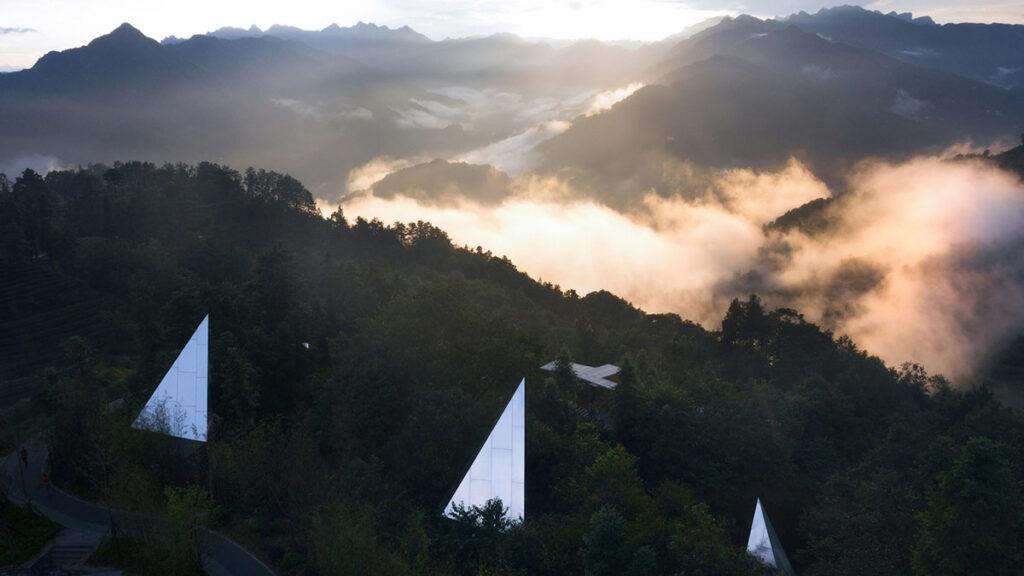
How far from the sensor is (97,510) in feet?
75.0

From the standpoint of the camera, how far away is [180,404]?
21859 millimetres

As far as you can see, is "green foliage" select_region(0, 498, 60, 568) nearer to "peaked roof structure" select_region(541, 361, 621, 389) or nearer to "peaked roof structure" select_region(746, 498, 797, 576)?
"peaked roof structure" select_region(541, 361, 621, 389)

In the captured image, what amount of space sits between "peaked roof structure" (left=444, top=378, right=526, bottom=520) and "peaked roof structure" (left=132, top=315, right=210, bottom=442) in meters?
9.01

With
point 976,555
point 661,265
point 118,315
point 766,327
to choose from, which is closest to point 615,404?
point 976,555

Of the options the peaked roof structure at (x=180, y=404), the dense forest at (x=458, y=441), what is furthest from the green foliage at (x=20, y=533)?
the peaked roof structure at (x=180, y=404)

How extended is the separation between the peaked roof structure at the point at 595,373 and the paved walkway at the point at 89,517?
52.1 feet

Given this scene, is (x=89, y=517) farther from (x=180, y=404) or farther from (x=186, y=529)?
(x=186, y=529)

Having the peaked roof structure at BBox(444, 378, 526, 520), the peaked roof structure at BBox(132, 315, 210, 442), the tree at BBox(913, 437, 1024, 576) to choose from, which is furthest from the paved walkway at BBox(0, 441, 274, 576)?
the tree at BBox(913, 437, 1024, 576)

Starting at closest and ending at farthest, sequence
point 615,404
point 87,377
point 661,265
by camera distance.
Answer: point 615,404 → point 87,377 → point 661,265

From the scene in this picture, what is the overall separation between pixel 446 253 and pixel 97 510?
48634 millimetres

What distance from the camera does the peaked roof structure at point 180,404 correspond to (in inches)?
843

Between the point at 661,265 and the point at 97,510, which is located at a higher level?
the point at 661,265

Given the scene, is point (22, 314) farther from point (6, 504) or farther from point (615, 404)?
point (615, 404)

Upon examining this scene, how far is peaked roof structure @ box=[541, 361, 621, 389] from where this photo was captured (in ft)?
111
